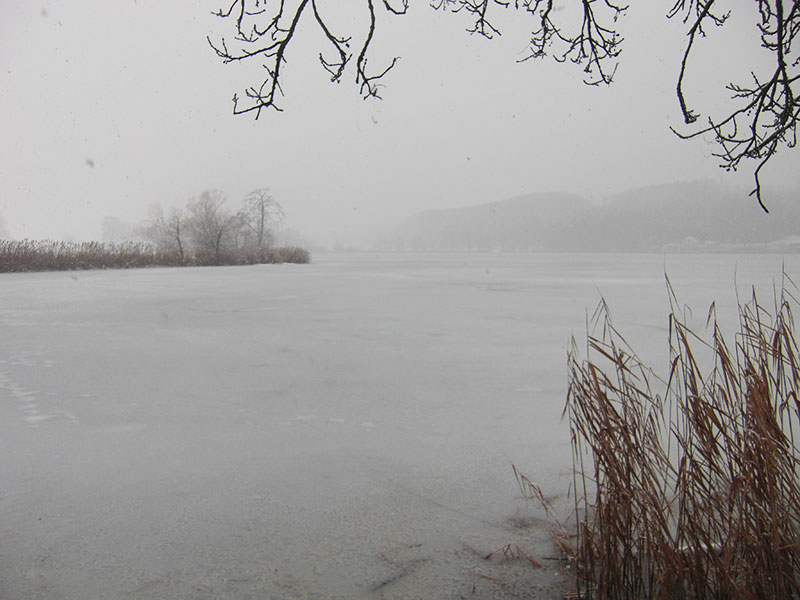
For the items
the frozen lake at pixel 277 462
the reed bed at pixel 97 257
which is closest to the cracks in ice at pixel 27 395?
the frozen lake at pixel 277 462

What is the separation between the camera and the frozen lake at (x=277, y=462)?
172 centimetres

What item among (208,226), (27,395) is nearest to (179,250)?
(208,226)

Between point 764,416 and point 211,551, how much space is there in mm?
1751

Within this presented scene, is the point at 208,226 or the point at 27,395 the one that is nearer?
the point at 27,395

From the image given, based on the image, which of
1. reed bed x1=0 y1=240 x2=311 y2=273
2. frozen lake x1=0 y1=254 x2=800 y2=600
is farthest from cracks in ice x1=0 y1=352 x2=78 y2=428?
reed bed x1=0 y1=240 x2=311 y2=273

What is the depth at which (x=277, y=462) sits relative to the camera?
2564 millimetres

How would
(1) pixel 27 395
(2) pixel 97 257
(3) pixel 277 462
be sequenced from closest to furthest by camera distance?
1. (3) pixel 277 462
2. (1) pixel 27 395
3. (2) pixel 97 257

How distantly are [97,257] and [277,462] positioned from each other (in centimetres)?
2176

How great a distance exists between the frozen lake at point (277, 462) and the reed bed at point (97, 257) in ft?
52.1

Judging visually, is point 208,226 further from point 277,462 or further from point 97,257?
point 277,462

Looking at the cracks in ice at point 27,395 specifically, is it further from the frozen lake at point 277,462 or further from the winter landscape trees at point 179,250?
the winter landscape trees at point 179,250

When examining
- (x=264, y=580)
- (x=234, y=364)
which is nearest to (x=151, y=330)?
(x=234, y=364)

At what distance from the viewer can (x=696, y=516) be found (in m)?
1.44

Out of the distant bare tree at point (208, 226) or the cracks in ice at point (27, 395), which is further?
→ the distant bare tree at point (208, 226)
